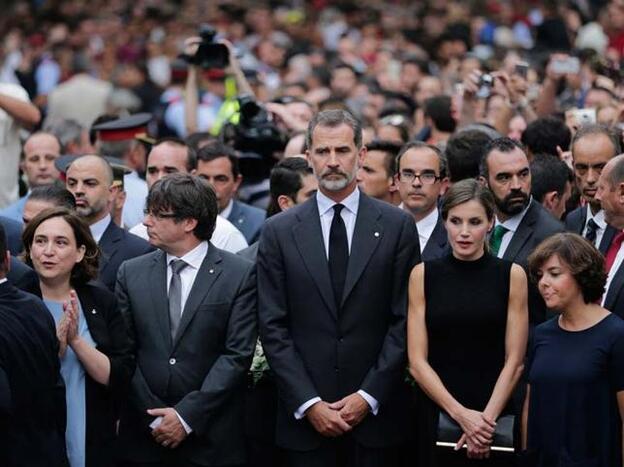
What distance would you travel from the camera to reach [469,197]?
7316mm

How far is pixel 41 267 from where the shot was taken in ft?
24.3

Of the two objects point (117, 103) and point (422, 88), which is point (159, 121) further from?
point (422, 88)

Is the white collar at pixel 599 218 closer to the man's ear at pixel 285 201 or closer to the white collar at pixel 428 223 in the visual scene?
the white collar at pixel 428 223

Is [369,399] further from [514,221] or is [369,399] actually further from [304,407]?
[514,221]

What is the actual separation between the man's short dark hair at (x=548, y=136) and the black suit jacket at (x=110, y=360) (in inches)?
Answer: 131

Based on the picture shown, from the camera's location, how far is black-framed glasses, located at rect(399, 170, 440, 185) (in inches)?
329

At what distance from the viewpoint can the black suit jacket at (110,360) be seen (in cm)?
739

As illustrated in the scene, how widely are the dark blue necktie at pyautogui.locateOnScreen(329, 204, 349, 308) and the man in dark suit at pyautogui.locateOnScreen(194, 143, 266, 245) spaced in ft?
7.42

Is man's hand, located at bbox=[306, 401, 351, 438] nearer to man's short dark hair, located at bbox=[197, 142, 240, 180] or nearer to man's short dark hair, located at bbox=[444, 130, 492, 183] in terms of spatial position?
man's short dark hair, located at bbox=[444, 130, 492, 183]

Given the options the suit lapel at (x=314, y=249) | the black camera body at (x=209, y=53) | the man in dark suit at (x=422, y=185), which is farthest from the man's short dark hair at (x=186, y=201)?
the black camera body at (x=209, y=53)

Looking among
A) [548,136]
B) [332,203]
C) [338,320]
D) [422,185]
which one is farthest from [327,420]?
[548,136]

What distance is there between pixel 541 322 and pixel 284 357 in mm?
1359

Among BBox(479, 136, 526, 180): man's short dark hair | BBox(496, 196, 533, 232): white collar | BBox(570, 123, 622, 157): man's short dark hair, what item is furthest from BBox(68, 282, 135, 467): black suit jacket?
BBox(570, 123, 622, 157): man's short dark hair

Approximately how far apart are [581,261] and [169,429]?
2172mm
